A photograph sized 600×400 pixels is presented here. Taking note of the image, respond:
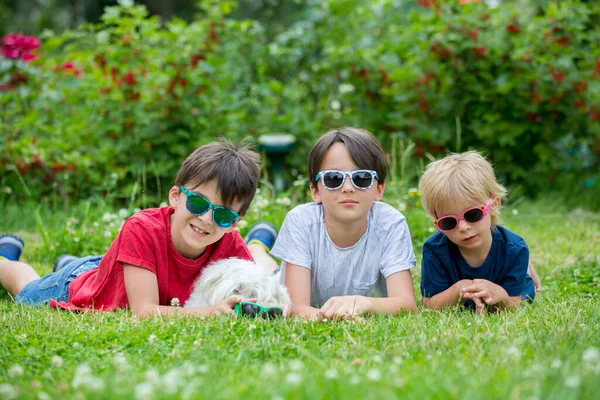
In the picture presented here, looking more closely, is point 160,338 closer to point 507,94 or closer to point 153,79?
point 153,79

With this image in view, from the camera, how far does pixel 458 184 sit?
3828 mm

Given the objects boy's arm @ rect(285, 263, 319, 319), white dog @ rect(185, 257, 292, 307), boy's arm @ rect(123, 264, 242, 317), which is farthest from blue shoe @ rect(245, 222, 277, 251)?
boy's arm @ rect(123, 264, 242, 317)

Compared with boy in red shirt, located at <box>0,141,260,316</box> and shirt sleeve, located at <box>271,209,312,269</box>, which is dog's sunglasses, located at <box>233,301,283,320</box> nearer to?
boy in red shirt, located at <box>0,141,260,316</box>

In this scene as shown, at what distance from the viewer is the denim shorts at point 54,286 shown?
14.3 feet

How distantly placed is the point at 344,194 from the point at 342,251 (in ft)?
1.30

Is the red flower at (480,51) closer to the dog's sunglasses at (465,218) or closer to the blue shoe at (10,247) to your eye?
the dog's sunglasses at (465,218)

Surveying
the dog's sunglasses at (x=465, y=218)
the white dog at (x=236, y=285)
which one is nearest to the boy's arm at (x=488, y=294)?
the dog's sunglasses at (x=465, y=218)

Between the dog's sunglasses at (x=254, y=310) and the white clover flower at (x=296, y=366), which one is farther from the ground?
the white clover flower at (x=296, y=366)

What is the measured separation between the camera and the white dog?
3631 millimetres

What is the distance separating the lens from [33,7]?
1880 cm

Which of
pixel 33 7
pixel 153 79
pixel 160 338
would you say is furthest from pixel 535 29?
pixel 33 7

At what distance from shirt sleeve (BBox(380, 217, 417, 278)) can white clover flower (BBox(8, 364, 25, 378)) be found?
2.07m

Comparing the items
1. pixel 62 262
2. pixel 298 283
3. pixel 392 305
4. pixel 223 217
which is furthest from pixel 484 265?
pixel 62 262

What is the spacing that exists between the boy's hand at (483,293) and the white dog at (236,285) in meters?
0.98
